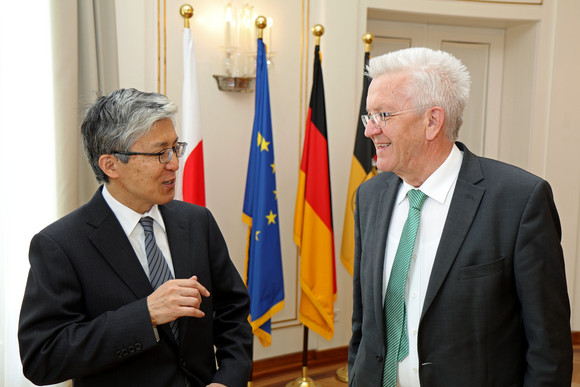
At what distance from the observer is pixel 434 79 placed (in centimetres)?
176

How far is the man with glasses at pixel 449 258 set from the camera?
1604 millimetres

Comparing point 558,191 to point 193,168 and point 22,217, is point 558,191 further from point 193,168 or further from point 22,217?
point 22,217

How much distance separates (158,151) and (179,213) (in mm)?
264

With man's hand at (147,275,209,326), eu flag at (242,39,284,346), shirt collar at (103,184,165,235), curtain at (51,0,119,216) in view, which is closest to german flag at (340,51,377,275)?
eu flag at (242,39,284,346)

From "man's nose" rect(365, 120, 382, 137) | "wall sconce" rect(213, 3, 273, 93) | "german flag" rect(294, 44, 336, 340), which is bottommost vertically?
"german flag" rect(294, 44, 336, 340)

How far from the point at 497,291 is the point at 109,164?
124 centimetres

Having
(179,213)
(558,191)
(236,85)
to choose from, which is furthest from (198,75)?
(558,191)

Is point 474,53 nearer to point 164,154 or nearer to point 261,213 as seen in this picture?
point 261,213

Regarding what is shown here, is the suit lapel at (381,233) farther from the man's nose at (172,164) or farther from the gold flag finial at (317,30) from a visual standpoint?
the gold flag finial at (317,30)

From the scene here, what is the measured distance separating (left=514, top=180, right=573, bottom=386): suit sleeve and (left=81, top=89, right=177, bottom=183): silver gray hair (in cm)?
114

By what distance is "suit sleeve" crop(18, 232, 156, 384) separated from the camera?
1.56 meters

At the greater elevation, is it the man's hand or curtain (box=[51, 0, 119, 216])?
curtain (box=[51, 0, 119, 216])

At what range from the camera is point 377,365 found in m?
1.82

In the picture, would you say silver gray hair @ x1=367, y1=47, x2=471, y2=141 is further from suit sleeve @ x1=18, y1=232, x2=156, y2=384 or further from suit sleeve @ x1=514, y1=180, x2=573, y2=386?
suit sleeve @ x1=18, y1=232, x2=156, y2=384
